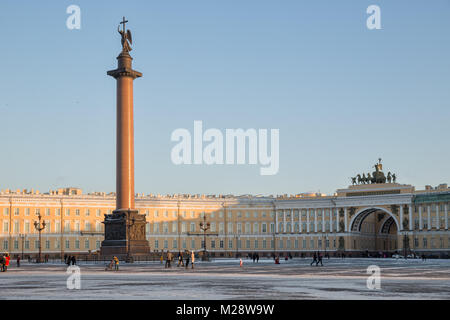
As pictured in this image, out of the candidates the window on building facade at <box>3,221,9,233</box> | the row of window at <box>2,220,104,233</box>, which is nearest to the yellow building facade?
the row of window at <box>2,220,104,233</box>

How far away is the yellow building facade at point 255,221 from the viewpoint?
107 meters

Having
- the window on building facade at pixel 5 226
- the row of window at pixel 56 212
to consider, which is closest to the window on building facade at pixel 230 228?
the row of window at pixel 56 212

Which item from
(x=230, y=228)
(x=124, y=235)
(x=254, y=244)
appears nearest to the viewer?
(x=124, y=235)

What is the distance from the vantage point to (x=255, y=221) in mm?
126625

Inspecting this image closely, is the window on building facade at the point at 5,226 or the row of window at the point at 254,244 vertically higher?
the window on building facade at the point at 5,226

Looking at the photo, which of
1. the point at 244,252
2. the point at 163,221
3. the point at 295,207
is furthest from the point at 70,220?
the point at 295,207

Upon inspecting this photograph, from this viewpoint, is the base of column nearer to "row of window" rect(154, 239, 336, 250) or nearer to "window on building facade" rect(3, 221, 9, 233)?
"window on building facade" rect(3, 221, 9, 233)

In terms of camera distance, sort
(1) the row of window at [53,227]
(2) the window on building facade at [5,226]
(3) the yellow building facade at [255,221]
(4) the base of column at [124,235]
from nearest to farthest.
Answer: (4) the base of column at [124,235] < (2) the window on building facade at [5,226] < (1) the row of window at [53,227] < (3) the yellow building facade at [255,221]

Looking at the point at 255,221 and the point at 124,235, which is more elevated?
the point at 255,221

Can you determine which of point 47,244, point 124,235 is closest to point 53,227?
point 47,244

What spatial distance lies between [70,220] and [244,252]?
1198 inches

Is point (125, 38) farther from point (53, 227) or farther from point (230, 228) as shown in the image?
point (230, 228)

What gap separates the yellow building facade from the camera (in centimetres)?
10738

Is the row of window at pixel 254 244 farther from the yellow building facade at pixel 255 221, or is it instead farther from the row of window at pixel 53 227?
the row of window at pixel 53 227
